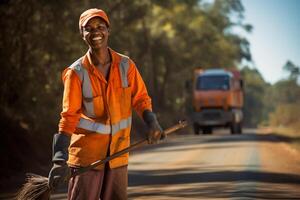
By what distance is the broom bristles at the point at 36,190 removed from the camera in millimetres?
5899

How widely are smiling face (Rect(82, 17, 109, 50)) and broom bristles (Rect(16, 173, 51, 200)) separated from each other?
3.43 feet

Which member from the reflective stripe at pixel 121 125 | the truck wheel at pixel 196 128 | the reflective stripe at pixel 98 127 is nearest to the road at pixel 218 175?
the reflective stripe at pixel 121 125

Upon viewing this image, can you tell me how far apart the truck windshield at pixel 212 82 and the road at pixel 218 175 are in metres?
12.2

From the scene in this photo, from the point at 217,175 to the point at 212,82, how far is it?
73.6ft

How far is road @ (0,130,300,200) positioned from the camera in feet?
42.1

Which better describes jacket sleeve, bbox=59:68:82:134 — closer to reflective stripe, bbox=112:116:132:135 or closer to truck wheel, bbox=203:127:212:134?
reflective stripe, bbox=112:116:132:135

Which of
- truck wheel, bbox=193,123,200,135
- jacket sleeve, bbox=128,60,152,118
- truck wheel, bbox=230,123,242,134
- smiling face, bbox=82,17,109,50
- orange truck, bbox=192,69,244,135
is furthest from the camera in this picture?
truck wheel, bbox=230,123,242,134

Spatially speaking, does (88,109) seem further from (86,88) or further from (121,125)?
(121,125)

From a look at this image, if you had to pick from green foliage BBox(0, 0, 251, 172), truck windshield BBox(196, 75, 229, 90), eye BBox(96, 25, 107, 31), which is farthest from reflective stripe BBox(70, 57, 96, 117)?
truck windshield BBox(196, 75, 229, 90)

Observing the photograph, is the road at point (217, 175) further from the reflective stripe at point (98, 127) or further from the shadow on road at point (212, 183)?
the reflective stripe at point (98, 127)

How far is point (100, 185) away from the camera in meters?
5.82

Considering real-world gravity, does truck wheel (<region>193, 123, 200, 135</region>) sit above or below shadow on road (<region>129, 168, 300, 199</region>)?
above

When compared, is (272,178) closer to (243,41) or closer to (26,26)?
(26,26)

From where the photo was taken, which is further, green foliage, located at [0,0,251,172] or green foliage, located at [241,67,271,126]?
green foliage, located at [241,67,271,126]
